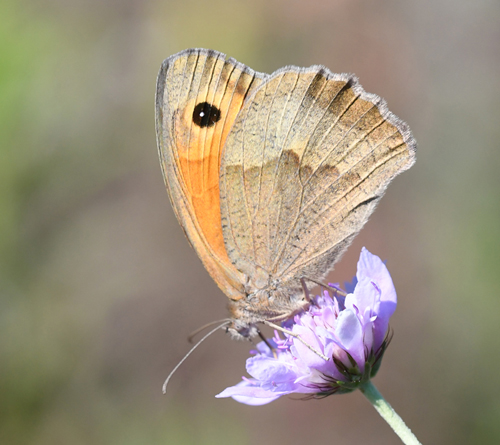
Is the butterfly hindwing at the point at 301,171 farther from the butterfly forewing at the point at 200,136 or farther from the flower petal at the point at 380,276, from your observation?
the flower petal at the point at 380,276

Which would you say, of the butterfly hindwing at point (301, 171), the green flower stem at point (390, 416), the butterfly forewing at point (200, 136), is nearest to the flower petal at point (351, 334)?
the green flower stem at point (390, 416)

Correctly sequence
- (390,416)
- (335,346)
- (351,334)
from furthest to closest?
(335,346) < (351,334) < (390,416)

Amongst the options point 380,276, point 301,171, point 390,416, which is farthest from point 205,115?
point 390,416

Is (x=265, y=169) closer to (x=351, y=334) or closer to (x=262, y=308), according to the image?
(x=262, y=308)

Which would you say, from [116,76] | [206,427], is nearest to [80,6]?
[116,76]

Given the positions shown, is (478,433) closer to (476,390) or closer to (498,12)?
(476,390)

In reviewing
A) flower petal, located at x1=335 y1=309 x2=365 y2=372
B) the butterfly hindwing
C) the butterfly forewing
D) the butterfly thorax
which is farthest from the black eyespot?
flower petal, located at x1=335 y1=309 x2=365 y2=372
